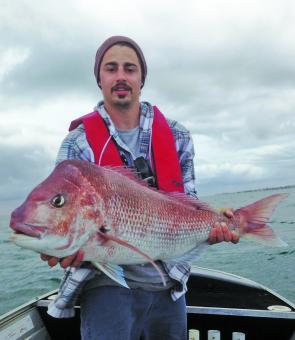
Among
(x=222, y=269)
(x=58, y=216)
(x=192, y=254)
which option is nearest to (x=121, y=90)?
(x=58, y=216)

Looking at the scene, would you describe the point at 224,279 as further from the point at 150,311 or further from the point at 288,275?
the point at 288,275

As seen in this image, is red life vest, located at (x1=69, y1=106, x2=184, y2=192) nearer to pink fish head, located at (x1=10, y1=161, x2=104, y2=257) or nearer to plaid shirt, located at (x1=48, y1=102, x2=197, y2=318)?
plaid shirt, located at (x1=48, y1=102, x2=197, y2=318)

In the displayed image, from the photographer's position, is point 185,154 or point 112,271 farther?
point 185,154

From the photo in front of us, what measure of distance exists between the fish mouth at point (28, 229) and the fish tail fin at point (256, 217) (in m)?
1.86

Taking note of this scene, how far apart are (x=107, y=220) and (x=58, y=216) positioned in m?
0.34

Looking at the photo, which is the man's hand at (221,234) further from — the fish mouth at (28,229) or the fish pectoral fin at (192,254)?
the fish mouth at (28,229)

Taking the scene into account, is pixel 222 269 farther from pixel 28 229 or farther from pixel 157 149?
pixel 28 229

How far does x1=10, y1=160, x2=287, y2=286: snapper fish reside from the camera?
2.63 m

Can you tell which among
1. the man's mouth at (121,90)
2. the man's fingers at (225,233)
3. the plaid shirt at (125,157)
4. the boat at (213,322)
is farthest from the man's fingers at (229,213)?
the boat at (213,322)

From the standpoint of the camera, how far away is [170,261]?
11.4ft

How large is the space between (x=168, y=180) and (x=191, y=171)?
410mm

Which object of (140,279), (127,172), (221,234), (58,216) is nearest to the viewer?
(58,216)

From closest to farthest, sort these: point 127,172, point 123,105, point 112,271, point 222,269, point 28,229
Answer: point 28,229 → point 112,271 → point 127,172 → point 123,105 → point 222,269

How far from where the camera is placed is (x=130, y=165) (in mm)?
3750
